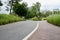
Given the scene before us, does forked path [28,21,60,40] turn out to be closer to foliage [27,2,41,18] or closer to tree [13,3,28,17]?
tree [13,3,28,17]

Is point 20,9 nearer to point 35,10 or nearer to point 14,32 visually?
point 35,10

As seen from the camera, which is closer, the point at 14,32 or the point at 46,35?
the point at 46,35

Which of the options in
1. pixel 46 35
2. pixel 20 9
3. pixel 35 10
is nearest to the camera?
pixel 46 35

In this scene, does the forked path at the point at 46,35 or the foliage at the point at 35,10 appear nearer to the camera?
the forked path at the point at 46,35

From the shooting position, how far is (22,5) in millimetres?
103875

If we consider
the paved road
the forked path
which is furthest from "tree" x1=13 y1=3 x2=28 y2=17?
the forked path

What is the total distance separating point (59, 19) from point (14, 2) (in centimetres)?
4531

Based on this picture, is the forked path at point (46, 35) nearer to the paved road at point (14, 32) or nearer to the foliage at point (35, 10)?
the paved road at point (14, 32)

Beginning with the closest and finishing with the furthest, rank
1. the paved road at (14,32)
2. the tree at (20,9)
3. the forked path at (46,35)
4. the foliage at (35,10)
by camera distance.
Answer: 1. the forked path at (46,35)
2. the paved road at (14,32)
3. the tree at (20,9)
4. the foliage at (35,10)

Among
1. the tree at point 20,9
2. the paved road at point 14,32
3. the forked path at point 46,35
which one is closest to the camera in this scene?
the forked path at point 46,35

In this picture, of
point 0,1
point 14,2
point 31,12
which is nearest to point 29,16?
point 31,12

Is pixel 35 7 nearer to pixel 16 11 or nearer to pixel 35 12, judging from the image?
pixel 35 12

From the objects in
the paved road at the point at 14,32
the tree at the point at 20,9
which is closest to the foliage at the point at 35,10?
the tree at the point at 20,9

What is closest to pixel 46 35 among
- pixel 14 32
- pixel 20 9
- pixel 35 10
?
pixel 14 32
